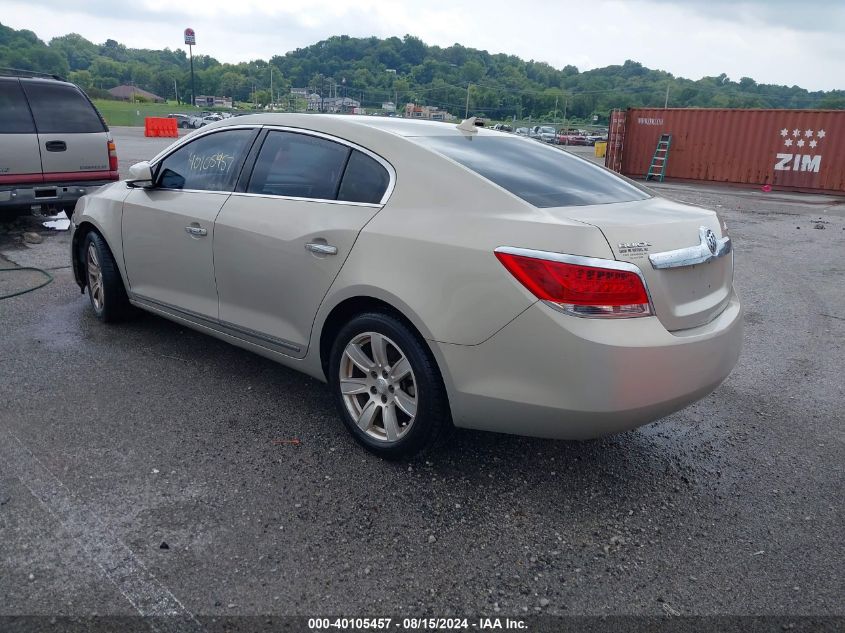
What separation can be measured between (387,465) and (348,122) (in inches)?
71.4

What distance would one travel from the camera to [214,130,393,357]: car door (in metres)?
3.53

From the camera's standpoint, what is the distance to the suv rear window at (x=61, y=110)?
873 cm

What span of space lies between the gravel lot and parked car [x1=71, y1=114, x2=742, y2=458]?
0.38 meters

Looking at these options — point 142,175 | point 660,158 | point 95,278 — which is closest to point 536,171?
point 142,175

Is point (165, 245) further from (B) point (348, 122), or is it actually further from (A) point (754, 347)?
(A) point (754, 347)

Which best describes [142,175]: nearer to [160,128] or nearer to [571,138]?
[160,128]

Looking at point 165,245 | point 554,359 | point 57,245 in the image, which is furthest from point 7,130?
point 554,359

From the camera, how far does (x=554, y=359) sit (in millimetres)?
2811

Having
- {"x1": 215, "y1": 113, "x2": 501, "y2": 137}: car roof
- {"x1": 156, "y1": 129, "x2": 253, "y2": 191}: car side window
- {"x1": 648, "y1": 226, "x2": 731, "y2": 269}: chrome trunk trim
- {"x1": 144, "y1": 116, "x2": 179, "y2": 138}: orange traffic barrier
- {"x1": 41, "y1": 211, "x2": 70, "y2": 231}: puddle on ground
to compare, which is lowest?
{"x1": 144, "y1": 116, "x2": 179, "y2": 138}: orange traffic barrier

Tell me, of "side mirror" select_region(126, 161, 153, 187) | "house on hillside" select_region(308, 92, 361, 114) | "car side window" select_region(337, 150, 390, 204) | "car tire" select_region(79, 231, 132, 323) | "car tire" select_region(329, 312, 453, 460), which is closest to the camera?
"car tire" select_region(329, 312, 453, 460)

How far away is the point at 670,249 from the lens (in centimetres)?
300

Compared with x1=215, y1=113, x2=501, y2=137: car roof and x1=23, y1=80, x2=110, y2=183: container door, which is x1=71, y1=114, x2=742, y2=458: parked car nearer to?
x1=215, y1=113, x2=501, y2=137: car roof

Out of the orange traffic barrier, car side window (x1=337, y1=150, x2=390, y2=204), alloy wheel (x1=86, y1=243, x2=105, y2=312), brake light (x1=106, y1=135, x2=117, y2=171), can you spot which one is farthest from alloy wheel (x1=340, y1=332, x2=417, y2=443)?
the orange traffic barrier

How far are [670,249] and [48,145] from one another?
817 cm
